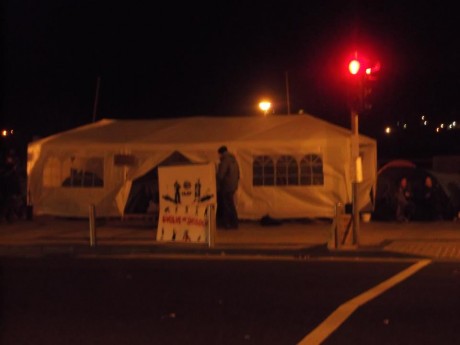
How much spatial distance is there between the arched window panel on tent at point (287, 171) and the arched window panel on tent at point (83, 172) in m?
4.76

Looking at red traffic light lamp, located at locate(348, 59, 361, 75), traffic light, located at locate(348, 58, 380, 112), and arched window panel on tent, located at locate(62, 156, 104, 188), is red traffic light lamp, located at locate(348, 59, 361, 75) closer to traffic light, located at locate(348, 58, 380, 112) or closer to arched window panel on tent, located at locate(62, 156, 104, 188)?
traffic light, located at locate(348, 58, 380, 112)

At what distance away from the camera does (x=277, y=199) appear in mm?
20750

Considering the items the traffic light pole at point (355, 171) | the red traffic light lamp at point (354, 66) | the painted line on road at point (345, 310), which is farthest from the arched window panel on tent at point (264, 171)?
the painted line on road at point (345, 310)

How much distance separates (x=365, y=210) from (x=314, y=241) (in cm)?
409

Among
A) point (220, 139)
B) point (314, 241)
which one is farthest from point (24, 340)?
point (220, 139)

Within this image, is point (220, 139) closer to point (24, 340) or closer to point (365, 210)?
point (365, 210)

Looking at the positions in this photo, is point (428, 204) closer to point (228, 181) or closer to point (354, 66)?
point (228, 181)

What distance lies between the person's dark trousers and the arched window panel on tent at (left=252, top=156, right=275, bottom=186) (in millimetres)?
1708

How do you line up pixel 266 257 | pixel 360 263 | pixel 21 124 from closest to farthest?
pixel 360 263
pixel 266 257
pixel 21 124

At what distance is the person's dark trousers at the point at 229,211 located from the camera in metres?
18.9

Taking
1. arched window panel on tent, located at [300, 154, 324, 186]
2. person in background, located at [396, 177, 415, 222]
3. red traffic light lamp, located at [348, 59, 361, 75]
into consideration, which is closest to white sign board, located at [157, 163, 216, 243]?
red traffic light lamp, located at [348, 59, 361, 75]

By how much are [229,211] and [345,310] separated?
9384 mm

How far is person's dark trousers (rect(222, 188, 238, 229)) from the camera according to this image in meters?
18.9

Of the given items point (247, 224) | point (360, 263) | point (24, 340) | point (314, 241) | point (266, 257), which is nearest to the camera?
point (24, 340)
